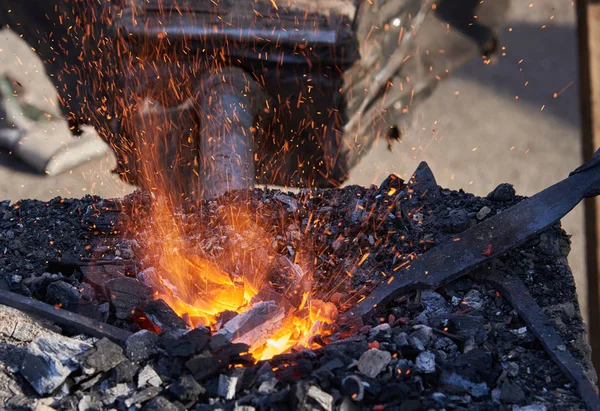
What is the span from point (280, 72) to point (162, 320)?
122 inches

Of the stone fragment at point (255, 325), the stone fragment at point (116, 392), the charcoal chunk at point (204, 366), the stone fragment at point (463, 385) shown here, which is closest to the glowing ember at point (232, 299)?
the stone fragment at point (255, 325)

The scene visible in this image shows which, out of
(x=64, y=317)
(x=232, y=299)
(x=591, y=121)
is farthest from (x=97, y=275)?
(x=591, y=121)

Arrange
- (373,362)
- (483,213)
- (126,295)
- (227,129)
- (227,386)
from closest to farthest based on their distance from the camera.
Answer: (227,386) < (373,362) < (126,295) < (483,213) < (227,129)

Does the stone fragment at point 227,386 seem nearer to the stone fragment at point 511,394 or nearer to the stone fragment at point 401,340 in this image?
the stone fragment at point 401,340

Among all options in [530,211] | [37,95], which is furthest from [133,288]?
[37,95]

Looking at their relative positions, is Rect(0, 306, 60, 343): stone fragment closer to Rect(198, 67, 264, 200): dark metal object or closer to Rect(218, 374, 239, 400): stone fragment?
Rect(218, 374, 239, 400): stone fragment

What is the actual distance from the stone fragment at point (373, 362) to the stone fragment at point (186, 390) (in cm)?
62

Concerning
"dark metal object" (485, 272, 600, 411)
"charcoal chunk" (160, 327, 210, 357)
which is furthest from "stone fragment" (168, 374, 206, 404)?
"dark metal object" (485, 272, 600, 411)

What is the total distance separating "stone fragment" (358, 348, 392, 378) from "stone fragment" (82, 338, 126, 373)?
93cm

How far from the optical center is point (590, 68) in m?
6.70

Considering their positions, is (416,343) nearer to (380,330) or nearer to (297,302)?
(380,330)

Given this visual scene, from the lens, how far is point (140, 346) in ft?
8.95

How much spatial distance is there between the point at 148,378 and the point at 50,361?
0.39 m

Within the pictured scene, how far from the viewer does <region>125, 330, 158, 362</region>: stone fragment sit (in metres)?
2.70
